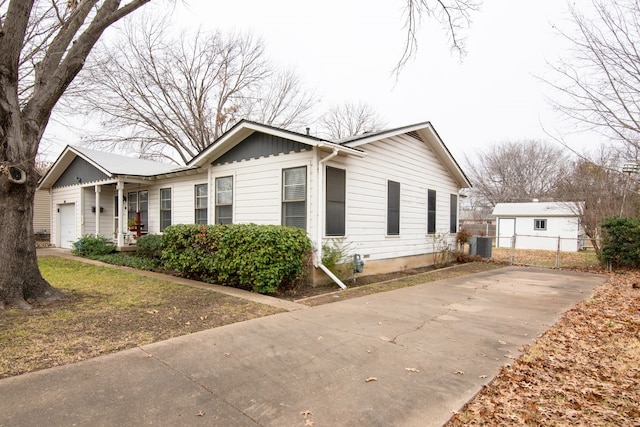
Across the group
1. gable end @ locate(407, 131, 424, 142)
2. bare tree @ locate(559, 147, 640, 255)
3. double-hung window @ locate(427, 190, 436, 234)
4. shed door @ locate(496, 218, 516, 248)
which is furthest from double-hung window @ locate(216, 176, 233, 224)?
shed door @ locate(496, 218, 516, 248)

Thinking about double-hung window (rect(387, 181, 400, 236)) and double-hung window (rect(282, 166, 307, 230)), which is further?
double-hung window (rect(387, 181, 400, 236))

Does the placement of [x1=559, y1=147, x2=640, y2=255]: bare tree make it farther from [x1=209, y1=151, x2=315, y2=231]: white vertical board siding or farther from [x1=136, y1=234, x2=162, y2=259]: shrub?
[x1=136, y1=234, x2=162, y2=259]: shrub

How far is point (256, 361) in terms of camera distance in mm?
3711

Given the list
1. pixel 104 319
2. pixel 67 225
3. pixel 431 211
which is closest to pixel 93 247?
pixel 67 225

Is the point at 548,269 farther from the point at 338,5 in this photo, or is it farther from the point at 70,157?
the point at 70,157

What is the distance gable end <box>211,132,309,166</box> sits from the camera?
8.59m

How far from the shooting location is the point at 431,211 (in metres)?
12.8

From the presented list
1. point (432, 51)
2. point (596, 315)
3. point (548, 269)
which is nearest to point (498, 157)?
point (548, 269)

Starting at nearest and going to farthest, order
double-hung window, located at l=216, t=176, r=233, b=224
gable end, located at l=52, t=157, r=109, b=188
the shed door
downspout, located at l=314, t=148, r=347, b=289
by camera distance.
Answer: downspout, located at l=314, t=148, r=347, b=289 → double-hung window, located at l=216, t=176, r=233, b=224 → gable end, located at l=52, t=157, r=109, b=188 → the shed door

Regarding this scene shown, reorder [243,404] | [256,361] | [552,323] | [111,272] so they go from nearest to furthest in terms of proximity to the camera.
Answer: [243,404] < [256,361] < [552,323] < [111,272]

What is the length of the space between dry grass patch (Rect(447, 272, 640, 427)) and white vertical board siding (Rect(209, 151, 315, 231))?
5.25 m

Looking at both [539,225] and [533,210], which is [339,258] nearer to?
[539,225]

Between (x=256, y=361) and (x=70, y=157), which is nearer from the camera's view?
(x=256, y=361)

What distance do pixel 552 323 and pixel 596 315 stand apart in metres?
1.18
